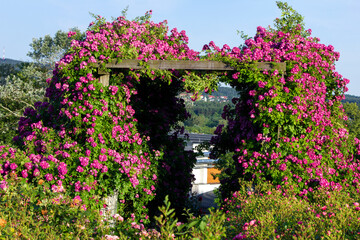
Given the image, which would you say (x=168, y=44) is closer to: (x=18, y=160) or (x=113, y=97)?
(x=113, y=97)

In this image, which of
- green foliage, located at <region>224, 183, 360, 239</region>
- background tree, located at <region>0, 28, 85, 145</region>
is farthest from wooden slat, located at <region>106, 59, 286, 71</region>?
background tree, located at <region>0, 28, 85, 145</region>

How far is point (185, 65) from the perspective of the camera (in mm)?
7590

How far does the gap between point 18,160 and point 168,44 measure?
404 cm

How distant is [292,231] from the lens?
4.23 m

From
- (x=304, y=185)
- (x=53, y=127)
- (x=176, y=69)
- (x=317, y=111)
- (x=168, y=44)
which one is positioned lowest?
(x=304, y=185)

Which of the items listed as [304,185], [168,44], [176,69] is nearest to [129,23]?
[168,44]

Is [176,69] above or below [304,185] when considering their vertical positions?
above

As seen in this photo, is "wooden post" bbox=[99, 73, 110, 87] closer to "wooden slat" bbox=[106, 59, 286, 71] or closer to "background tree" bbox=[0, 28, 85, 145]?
"wooden slat" bbox=[106, 59, 286, 71]

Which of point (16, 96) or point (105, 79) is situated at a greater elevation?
point (105, 79)

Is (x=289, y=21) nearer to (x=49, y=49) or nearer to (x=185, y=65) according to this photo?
(x=185, y=65)

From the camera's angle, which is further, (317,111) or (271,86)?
(317,111)

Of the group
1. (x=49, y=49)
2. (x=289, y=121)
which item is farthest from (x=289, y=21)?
(x=49, y=49)

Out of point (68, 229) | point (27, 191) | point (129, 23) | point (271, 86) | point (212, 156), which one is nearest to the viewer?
point (68, 229)

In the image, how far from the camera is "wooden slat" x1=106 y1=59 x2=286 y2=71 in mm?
7355
